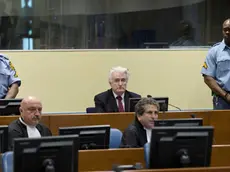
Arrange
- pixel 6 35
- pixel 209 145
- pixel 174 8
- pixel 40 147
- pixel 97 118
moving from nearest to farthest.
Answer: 1. pixel 40 147
2. pixel 209 145
3. pixel 97 118
4. pixel 6 35
5. pixel 174 8

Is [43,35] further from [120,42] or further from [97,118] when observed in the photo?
[97,118]

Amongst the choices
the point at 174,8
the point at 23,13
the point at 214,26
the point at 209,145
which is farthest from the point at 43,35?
the point at 209,145

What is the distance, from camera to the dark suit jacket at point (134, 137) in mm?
4496

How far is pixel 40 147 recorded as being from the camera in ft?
10.3

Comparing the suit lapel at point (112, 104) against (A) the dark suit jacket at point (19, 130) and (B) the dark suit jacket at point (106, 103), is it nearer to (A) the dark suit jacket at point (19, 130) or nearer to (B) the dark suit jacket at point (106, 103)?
(B) the dark suit jacket at point (106, 103)

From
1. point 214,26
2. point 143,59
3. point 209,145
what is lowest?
point 209,145

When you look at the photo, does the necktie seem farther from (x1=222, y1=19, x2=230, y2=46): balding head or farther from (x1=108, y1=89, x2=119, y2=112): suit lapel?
(x1=222, y1=19, x2=230, y2=46): balding head

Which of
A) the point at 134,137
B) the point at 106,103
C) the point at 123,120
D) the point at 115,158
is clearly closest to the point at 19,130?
the point at 134,137

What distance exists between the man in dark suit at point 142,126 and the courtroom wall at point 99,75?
10.5 feet

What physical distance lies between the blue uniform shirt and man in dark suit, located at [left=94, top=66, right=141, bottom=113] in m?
0.96

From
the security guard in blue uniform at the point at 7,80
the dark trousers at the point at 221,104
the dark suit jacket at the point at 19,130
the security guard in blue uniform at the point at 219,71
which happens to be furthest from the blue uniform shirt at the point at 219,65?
the dark suit jacket at the point at 19,130

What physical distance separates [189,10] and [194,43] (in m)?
0.51

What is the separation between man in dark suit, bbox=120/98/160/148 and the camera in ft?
14.8

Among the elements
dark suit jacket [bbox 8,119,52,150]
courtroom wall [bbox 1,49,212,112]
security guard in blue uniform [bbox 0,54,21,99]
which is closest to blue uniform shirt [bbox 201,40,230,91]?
courtroom wall [bbox 1,49,212,112]
